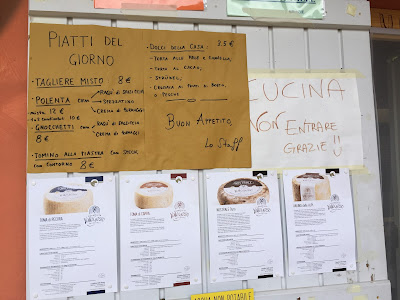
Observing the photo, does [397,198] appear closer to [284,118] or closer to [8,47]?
[284,118]

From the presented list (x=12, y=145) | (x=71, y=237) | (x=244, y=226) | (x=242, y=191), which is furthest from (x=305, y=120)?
(x=12, y=145)

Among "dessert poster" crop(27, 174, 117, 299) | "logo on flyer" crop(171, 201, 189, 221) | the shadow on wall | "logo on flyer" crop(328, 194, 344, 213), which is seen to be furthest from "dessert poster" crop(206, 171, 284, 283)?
the shadow on wall

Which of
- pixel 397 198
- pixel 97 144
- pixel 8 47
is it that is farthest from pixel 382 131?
pixel 8 47

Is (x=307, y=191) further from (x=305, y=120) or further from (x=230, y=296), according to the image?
(x=230, y=296)

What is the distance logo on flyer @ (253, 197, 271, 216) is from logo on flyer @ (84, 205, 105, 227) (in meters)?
0.61

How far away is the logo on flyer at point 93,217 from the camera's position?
53.4 inches

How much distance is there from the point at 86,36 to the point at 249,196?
0.91 metres

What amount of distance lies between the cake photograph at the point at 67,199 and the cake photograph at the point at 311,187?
2.73 feet

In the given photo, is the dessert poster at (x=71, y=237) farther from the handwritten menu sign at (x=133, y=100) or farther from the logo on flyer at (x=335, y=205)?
the logo on flyer at (x=335, y=205)

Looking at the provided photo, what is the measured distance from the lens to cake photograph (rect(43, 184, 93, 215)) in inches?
52.7

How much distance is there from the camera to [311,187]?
4.98 ft

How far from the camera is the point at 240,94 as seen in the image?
1.50 meters

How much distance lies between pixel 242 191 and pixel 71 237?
684mm

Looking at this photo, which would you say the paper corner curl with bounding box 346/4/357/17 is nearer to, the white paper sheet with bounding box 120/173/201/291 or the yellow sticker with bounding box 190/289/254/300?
the white paper sheet with bounding box 120/173/201/291
